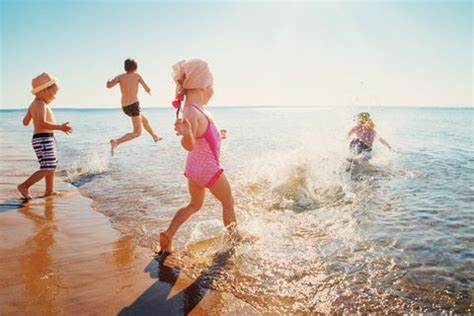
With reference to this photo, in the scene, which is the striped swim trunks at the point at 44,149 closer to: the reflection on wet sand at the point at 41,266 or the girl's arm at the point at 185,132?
the reflection on wet sand at the point at 41,266

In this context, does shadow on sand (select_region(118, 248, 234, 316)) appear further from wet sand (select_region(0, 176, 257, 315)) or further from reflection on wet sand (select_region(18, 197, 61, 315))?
reflection on wet sand (select_region(18, 197, 61, 315))

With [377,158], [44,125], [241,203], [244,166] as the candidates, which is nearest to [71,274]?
[241,203]

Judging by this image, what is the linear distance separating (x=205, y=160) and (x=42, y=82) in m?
3.93

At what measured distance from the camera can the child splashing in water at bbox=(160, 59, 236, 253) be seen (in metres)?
3.58

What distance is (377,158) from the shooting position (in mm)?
11000

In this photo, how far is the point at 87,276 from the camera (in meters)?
3.14

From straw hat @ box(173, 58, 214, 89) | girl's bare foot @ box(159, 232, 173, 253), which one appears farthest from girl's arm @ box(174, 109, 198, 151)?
girl's bare foot @ box(159, 232, 173, 253)

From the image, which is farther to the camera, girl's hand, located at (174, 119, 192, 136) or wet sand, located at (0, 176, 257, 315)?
girl's hand, located at (174, 119, 192, 136)

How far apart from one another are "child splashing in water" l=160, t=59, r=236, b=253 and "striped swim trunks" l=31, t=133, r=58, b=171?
3.56 metres

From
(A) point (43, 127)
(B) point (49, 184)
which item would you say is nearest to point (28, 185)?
(B) point (49, 184)

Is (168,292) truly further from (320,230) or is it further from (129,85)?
(129,85)

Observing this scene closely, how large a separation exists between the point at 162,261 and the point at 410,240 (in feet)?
9.64

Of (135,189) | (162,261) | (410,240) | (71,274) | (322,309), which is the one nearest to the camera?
(322,309)

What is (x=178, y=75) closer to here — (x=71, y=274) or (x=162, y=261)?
(x=162, y=261)
